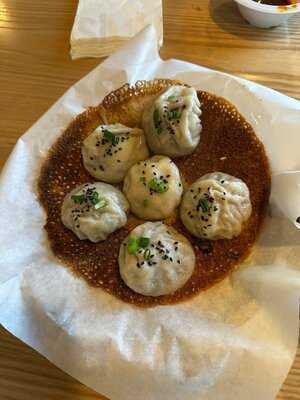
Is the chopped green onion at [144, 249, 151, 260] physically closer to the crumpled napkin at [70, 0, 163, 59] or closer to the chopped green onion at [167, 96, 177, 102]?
the chopped green onion at [167, 96, 177, 102]

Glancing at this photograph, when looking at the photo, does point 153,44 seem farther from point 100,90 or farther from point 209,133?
point 209,133

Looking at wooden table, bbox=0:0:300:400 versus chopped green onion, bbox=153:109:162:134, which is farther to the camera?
wooden table, bbox=0:0:300:400

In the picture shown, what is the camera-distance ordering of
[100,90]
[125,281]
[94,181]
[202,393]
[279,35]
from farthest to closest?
1. [279,35]
2. [100,90]
3. [94,181]
4. [125,281]
5. [202,393]

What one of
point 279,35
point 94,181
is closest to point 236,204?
point 94,181

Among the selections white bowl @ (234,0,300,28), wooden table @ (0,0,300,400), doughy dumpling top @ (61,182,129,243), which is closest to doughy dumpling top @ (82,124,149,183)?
doughy dumpling top @ (61,182,129,243)

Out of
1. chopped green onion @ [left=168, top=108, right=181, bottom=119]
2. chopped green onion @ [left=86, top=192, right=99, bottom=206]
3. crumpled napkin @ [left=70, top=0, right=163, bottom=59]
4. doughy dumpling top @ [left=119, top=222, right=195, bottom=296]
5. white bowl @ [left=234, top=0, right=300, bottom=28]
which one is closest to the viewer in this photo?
doughy dumpling top @ [left=119, top=222, right=195, bottom=296]

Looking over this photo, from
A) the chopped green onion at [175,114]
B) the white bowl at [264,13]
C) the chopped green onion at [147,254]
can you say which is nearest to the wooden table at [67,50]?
the white bowl at [264,13]
